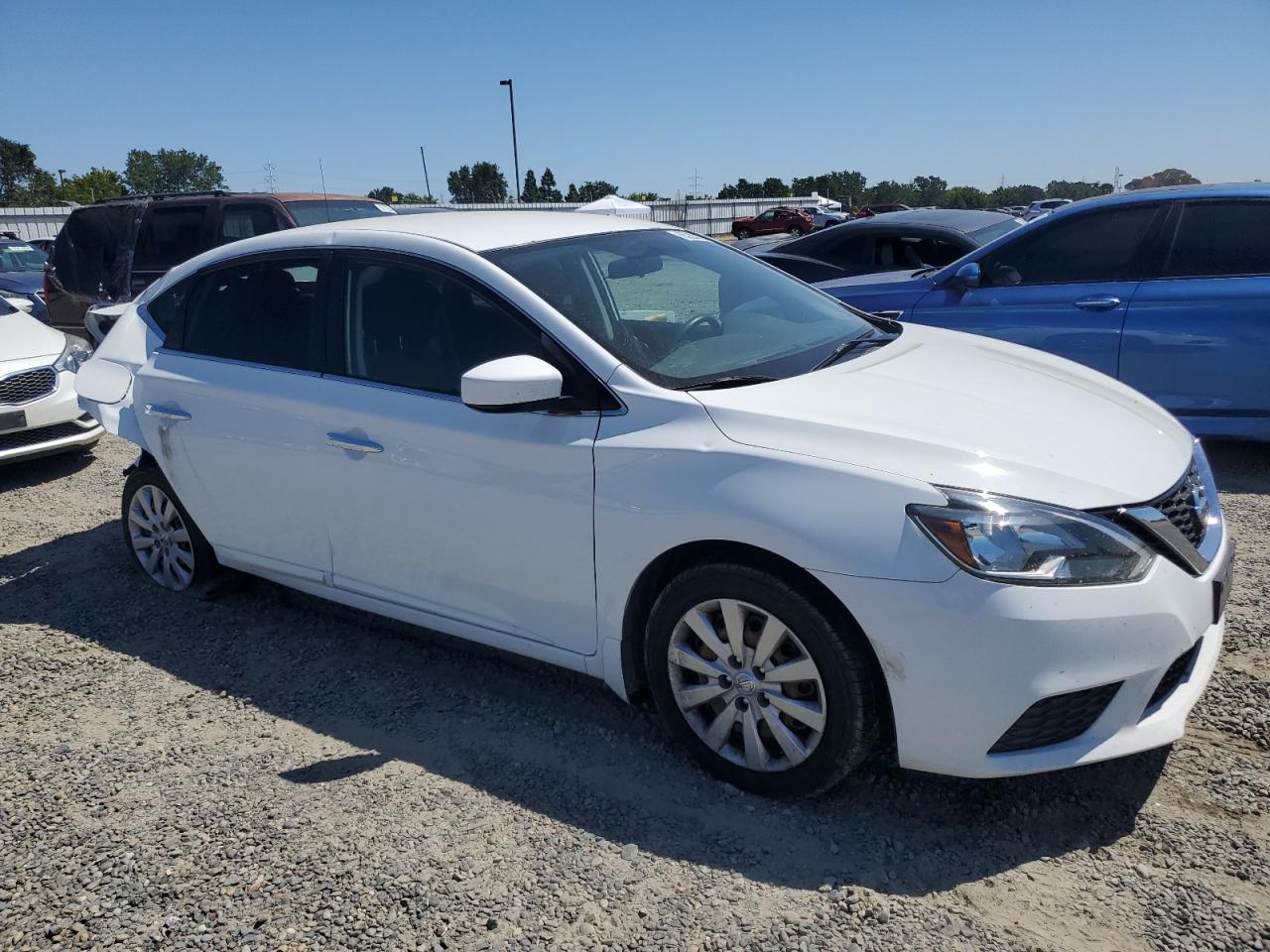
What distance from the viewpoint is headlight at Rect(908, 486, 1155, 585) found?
92.8 inches

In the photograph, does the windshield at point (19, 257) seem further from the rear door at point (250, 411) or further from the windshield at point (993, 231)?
the windshield at point (993, 231)

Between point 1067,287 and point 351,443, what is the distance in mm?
4505

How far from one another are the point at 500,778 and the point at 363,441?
1.28 metres

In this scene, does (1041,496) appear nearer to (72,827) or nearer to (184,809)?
(184,809)

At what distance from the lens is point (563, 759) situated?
311cm

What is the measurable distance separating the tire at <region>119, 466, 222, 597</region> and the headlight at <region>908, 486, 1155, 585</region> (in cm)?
342

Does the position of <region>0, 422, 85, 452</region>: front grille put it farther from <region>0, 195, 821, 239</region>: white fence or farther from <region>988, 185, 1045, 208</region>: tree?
<region>988, 185, 1045, 208</region>: tree

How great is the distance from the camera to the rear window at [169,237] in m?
9.33

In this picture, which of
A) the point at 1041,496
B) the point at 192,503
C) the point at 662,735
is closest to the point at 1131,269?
→ the point at 1041,496

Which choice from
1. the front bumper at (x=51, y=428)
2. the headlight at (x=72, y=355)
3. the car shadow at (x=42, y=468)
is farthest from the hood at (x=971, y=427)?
the headlight at (x=72, y=355)

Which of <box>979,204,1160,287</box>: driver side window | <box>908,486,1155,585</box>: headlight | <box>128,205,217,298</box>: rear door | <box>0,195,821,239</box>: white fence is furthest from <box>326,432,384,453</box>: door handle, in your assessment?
<box>0,195,821,239</box>: white fence

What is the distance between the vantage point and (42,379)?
22.7 ft

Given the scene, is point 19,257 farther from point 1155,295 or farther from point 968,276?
point 1155,295

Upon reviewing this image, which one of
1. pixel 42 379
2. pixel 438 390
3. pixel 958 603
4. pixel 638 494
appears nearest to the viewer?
pixel 958 603
